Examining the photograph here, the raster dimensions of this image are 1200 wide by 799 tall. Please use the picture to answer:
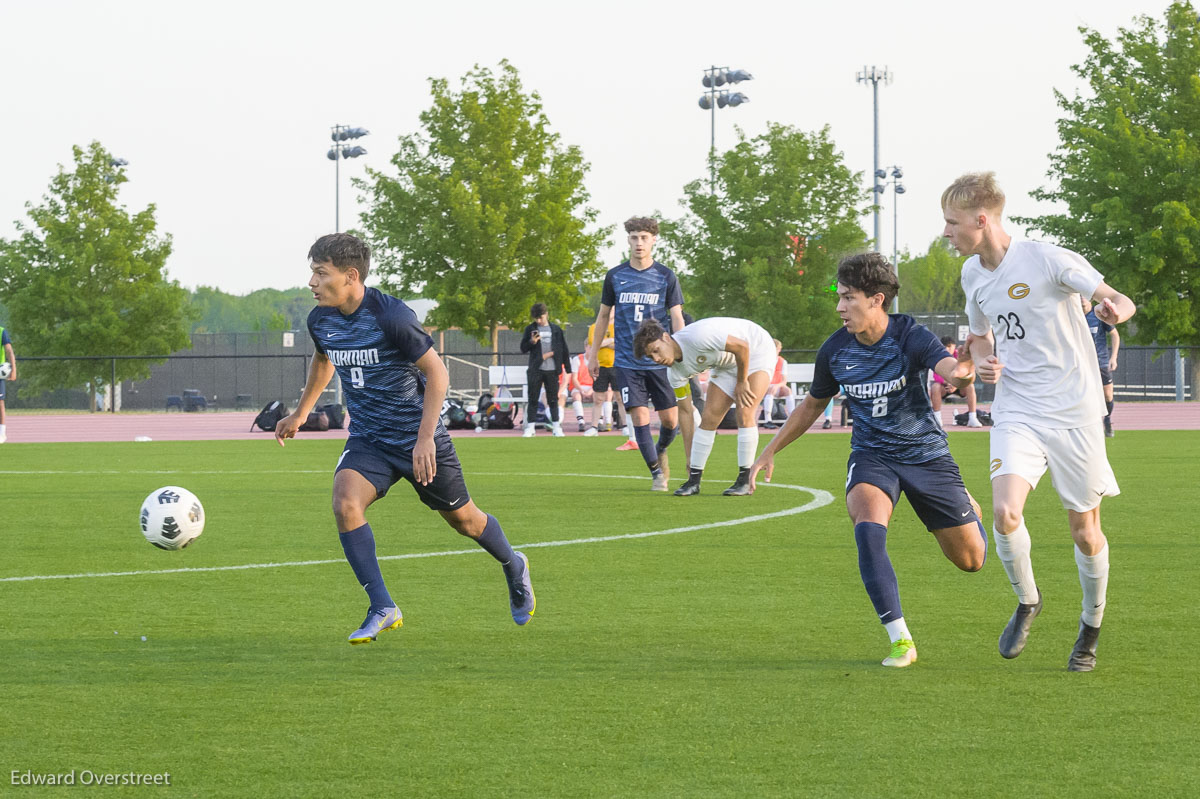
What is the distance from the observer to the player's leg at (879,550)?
535 cm

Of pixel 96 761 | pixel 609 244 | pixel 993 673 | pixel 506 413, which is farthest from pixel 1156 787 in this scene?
pixel 609 244

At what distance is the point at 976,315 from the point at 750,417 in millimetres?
6186

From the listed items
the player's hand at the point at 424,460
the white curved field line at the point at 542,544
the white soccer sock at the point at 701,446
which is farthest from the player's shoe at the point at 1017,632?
the white soccer sock at the point at 701,446

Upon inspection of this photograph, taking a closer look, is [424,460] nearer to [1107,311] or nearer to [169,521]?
[169,521]

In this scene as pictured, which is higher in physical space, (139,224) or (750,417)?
(139,224)

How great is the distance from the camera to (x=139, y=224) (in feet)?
141

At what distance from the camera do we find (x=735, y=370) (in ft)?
39.2

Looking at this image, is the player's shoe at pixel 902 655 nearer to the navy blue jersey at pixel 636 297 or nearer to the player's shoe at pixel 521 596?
the player's shoe at pixel 521 596

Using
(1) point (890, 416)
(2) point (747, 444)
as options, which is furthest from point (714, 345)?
(1) point (890, 416)

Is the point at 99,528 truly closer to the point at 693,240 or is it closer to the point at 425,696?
the point at 425,696

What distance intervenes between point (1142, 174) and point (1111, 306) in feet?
113

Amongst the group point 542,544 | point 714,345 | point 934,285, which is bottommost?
point 542,544

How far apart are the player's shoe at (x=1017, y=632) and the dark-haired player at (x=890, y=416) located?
38cm

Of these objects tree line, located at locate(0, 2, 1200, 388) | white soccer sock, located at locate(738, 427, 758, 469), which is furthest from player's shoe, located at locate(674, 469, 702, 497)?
tree line, located at locate(0, 2, 1200, 388)
